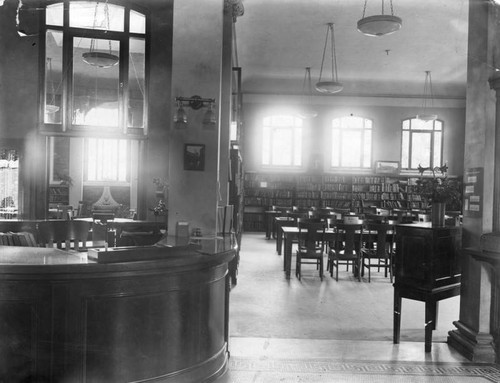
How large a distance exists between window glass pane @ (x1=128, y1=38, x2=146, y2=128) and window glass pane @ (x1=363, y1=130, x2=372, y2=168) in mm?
9589

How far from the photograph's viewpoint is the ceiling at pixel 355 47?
30.5ft

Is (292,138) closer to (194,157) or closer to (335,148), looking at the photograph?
(335,148)

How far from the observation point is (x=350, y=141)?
16.4 metres

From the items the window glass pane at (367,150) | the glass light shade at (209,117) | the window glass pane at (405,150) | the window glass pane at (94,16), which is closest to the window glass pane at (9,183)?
the window glass pane at (94,16)

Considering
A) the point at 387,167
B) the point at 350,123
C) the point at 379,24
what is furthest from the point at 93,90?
the point at 387,167

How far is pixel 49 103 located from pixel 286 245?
5.18 m

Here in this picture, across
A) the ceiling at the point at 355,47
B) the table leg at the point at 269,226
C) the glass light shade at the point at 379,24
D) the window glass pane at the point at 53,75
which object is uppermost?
the ceiling at the point at 355,47

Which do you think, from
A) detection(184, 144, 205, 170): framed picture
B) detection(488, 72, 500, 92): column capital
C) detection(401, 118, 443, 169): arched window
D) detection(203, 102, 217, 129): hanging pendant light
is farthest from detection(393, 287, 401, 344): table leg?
detection(401, 118, 443, 169): arched window

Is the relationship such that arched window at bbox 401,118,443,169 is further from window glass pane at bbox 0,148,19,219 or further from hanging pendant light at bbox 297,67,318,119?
window glass pane at bbox 0,148,19,219

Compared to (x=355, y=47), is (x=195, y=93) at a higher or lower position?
lower

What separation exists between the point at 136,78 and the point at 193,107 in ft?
14.1

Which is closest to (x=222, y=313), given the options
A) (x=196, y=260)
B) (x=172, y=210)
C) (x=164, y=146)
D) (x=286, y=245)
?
(x=196, y=260)

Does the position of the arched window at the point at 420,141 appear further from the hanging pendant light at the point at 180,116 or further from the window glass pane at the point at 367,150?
the hanging pendant light at the point at 180,116

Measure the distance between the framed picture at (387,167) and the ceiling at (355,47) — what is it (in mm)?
2408
